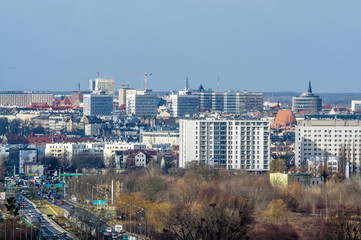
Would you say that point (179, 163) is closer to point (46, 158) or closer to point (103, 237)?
point (46, 158)

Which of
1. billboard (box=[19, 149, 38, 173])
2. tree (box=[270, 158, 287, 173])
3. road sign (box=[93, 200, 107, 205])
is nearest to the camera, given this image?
road sign (box=[93, 200, 107, 205])

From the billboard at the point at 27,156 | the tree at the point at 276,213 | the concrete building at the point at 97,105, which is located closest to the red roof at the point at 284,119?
the concrete building at the point at 97,105

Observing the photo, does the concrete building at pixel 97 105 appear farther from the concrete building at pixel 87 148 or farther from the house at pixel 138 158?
the house at pixel 138 158

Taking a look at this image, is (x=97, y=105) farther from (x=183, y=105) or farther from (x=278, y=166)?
(x=278, y=166)

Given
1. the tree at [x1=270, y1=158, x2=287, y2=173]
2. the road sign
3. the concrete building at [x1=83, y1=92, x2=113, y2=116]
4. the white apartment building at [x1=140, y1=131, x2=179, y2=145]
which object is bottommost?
the road sign

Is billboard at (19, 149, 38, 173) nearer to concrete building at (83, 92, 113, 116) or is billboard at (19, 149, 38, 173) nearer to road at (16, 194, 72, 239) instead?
road at (16, 194, 72, 239)

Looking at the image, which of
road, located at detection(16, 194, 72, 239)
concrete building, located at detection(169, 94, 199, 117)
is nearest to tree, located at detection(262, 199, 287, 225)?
road, located at detection(16, 194, 72, 239)
